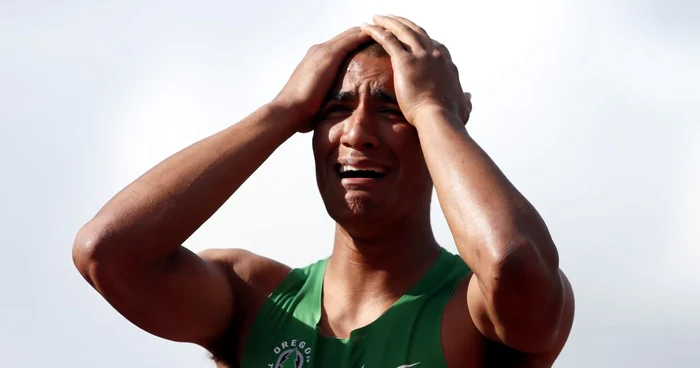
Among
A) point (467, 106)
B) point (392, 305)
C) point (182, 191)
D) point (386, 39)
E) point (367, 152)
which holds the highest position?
point (386, 39)

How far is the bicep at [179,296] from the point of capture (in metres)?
6.64

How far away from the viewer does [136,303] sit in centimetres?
671

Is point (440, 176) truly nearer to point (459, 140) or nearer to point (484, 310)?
point (459, 140)

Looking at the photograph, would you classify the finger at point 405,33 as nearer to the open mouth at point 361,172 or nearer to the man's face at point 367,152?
the man's face at point 367,152

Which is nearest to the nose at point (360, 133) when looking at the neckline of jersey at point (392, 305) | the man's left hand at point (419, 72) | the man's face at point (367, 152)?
the man's face at point (367, 152)

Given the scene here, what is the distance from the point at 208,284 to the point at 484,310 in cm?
150

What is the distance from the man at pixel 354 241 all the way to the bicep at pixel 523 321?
10mm

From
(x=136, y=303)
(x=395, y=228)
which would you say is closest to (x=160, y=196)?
(x=136, y=303)

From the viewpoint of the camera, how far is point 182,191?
6.75 metres

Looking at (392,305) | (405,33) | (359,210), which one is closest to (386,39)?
(405,33)

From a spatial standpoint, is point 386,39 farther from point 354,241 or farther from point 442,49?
point 354,241

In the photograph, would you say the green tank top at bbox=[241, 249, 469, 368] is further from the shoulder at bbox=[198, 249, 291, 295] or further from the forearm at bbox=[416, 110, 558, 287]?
the forearm at bbox=[416, 110, 558, 287]

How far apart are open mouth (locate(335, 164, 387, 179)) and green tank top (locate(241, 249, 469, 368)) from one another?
2.03ft

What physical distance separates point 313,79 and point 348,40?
37 cm
